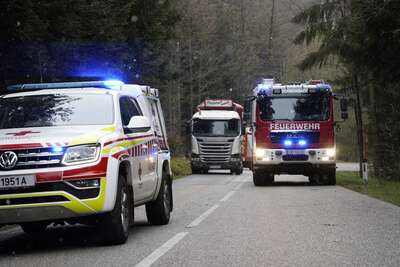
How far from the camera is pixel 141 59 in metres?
30.8

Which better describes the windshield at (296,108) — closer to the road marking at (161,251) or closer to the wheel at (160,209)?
the wheel at (160,209)

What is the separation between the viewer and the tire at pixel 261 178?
23750 mm

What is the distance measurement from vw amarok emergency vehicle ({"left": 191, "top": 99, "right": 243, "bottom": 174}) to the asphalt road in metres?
21.0

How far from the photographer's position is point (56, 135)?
8.65 metres

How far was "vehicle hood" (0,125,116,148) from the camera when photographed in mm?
8445

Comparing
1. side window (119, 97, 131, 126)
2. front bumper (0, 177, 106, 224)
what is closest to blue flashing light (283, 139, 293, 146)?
side window (119, 97, 131, 126)

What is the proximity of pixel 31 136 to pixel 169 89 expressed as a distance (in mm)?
41399

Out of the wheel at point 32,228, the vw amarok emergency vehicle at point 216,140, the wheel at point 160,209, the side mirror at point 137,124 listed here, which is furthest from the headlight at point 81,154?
the vw amarok emergency vehicle at point 216,140

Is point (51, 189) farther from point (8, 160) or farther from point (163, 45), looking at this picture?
point (163, 45)

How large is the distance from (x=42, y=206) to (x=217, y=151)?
28014 millimetres

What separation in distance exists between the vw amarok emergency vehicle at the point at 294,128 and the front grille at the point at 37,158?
14719 mm

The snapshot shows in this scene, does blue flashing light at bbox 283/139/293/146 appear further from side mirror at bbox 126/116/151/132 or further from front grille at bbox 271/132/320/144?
side mirror at bbox 126/116/151/132

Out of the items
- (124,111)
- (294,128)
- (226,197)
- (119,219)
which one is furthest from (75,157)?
(294,128)

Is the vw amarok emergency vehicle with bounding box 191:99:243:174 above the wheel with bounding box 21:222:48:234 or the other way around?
above
